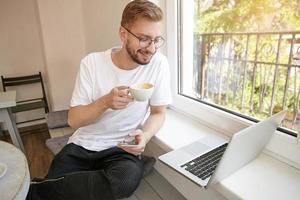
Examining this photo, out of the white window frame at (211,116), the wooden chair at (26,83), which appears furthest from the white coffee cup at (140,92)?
the wooden chair at (26,83)

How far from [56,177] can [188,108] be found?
29.7 inches

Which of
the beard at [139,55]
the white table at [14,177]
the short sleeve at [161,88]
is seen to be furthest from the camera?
the short sleeve at [161,88]

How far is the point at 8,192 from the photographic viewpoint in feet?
2.21

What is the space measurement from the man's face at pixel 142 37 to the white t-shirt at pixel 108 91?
11cm

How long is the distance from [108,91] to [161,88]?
0.26 m

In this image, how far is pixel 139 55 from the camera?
102 cm

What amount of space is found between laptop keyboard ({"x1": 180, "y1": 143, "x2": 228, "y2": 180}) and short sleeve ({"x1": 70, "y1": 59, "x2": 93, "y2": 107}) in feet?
1.72

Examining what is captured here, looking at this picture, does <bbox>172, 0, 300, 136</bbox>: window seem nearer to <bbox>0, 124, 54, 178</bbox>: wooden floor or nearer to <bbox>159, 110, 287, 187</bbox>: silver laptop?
<bbox>159, 110, 287, 187</bbox>: silver laptop

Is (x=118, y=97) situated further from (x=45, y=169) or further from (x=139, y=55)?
(x=45, y=169)

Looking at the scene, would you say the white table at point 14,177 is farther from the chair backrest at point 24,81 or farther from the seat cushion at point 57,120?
the chair backrest at point 24,81

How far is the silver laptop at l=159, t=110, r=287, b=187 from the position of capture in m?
0.70

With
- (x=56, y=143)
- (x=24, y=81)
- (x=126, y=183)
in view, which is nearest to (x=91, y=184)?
(x=126, y=183)

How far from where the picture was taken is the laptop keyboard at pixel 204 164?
80cm

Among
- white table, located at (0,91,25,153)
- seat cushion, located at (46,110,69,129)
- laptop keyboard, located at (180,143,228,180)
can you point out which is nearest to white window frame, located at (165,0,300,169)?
laptop keyboard, located at (180,143,228,180)
